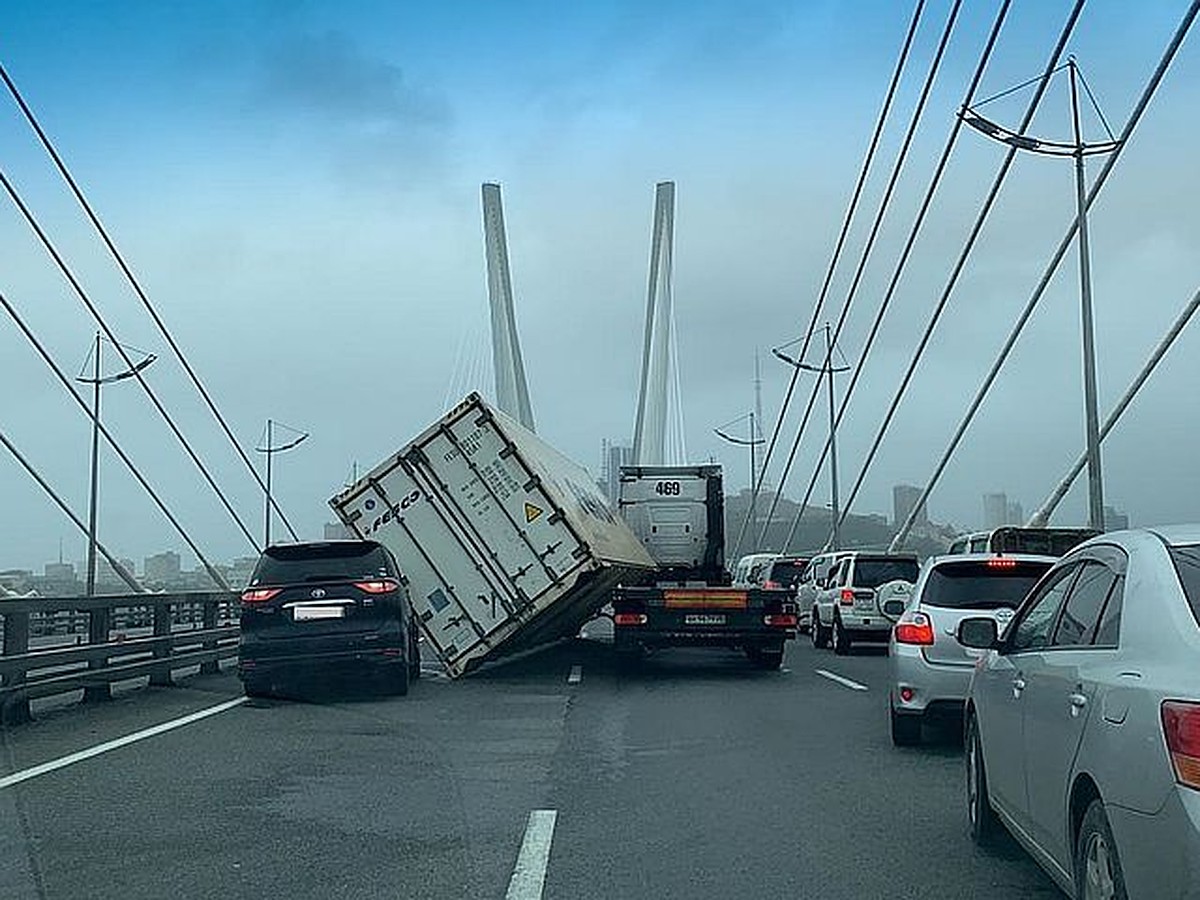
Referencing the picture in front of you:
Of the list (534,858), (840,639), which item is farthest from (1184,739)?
(840,639)

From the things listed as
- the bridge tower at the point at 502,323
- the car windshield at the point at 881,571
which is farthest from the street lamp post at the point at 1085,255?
the bridge tower at the point at 502,323

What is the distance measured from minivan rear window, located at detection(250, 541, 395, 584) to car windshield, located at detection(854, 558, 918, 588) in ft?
37.1

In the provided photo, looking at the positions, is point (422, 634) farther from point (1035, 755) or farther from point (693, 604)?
point (1035, 755)

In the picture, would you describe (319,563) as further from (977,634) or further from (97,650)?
(977,634)

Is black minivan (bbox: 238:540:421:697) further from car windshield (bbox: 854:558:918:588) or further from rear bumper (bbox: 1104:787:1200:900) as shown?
rear bumper (bbox: 1104:787:1200:900)

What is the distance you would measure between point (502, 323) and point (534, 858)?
35004mm

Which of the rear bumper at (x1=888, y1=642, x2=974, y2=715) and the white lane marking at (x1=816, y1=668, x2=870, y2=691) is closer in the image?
the rear bumper at (x1=888, y1=642, x2=974, y2=715)

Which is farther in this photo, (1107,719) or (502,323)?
(502,323)

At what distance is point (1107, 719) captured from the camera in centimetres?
492

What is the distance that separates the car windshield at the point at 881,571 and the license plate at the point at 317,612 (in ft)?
38.8

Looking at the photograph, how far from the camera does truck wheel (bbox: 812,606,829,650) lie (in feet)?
91.4

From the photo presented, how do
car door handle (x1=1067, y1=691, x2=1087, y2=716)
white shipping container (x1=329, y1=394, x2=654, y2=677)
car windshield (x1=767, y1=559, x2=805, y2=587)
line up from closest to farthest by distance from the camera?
car door handle (x1=1067, y1=691, x2=1087, y2=716), white shipping container (x1=329, y1=394, x2=654, y2=677), car windshield (x1=767, y1=559, x2=805, y2=587)

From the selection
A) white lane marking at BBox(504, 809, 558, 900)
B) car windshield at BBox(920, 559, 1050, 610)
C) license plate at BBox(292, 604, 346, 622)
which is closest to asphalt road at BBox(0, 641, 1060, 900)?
white lane marking at BBox(504, 809, 558, 900)

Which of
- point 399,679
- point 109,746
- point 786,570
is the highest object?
point 786,570
